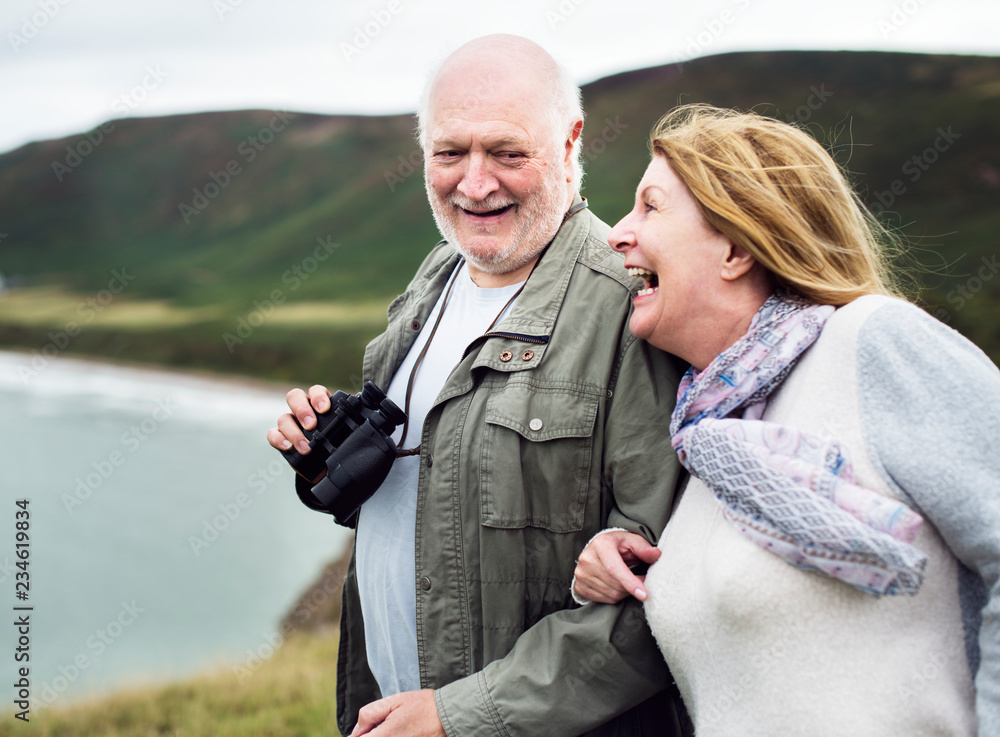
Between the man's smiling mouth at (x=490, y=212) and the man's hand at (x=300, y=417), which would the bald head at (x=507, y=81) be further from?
the man's hand at (x=300, y=417)

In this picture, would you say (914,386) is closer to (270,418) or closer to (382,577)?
(382,577)

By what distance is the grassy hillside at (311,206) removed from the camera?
40625 millimetres

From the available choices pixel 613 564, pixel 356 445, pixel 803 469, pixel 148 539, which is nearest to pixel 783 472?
pixel 803 469

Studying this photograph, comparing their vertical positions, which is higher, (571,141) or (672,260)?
(571,141)

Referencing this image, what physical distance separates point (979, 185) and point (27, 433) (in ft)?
161

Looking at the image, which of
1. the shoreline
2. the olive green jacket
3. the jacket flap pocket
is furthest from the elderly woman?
the shoreline

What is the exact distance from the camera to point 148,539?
1997 centimetres

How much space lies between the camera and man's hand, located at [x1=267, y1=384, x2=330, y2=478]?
7.45 feet

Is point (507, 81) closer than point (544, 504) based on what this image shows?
No

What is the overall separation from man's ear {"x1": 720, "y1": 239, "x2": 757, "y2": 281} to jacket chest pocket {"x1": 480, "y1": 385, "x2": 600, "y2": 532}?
1.50ft

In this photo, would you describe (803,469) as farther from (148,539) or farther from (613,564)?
(148,539)

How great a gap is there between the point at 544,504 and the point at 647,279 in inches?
25.9

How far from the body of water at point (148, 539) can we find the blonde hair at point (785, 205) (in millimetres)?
7195

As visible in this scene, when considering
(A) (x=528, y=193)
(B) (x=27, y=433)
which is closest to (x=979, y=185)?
(A) (x=528, y=193)
